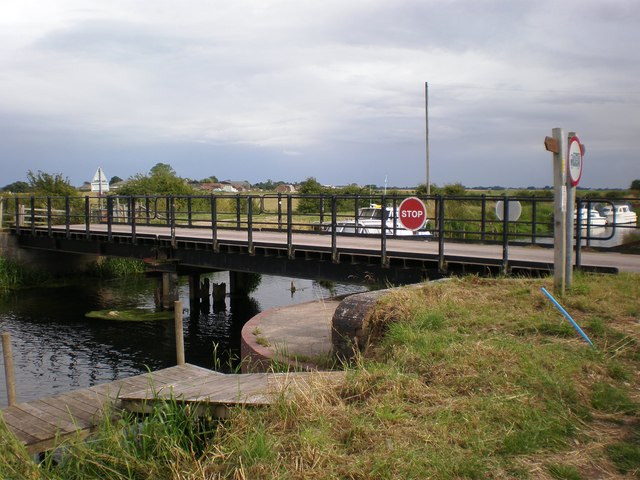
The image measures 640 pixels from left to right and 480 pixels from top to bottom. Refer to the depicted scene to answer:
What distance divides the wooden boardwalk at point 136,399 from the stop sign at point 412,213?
8351 mm

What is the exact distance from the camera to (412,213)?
16.2m

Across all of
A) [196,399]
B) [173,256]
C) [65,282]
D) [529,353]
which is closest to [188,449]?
[196,399]

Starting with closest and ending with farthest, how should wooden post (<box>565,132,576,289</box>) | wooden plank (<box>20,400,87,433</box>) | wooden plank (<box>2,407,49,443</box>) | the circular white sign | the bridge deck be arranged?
wooden plank (<box>2,407,49,443</box>) → wooden plank (<box>20,400,87,433</box>) → wooden post (<box>565,132,576,289</box>) → the circular white sign → the bridge deck

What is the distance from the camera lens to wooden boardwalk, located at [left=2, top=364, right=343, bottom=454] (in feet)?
19.1

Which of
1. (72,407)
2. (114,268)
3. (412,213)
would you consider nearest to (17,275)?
(114,268)

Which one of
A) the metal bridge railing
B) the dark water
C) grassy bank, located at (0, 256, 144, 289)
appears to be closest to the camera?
the metal bridge railing

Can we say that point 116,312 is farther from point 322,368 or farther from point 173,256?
point 322,368

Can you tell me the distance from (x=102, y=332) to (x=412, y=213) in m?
10.2

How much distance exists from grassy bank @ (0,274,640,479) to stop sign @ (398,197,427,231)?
861cm

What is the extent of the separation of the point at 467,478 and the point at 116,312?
19.5 metres

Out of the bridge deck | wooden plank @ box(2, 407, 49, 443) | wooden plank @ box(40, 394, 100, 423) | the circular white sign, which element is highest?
the circular white sign

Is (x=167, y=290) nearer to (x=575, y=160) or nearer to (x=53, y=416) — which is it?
(x=53, y=416)

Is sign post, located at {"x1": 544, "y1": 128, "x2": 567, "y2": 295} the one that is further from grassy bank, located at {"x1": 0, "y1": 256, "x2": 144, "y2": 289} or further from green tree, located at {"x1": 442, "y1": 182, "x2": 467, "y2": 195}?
green tree, located at {"x1": 442, "y1": 182, "x2": 467, "y2": 195}

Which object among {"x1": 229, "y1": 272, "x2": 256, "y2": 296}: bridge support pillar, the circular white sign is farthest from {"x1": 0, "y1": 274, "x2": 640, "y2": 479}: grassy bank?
{"x1": 229, "y1": 272, "x2": 256, "y2": 296}: bridge support pillar
